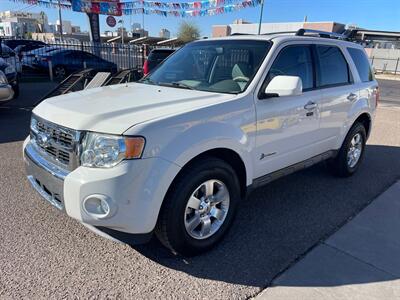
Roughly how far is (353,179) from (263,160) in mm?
2267

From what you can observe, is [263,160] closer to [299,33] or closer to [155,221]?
[155,221]

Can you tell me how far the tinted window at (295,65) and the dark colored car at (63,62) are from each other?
44.2ft

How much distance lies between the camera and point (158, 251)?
303 centimetres

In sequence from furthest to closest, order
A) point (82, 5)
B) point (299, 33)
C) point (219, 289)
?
point (82, 5), point (299, 33), point (219, 289)

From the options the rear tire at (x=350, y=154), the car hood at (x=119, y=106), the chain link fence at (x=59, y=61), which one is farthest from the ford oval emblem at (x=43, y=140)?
the chain link fence at (x=59, y=61)

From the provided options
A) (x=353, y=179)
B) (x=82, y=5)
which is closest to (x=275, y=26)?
(x=82, y=5)

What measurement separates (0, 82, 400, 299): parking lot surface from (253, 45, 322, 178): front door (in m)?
0.58

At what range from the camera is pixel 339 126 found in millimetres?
4492

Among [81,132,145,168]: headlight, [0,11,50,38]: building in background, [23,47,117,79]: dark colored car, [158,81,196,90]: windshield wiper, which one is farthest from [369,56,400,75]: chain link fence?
[0,11,50,38]: building in background

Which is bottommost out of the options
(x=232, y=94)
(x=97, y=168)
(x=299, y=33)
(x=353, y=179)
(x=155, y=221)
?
(x=353, y=179)

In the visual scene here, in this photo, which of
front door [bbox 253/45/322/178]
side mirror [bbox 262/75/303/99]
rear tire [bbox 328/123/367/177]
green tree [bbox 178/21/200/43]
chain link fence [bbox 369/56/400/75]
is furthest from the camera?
green tree [bbox 178/21/200/43]

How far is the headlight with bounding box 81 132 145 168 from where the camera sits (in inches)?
93.5

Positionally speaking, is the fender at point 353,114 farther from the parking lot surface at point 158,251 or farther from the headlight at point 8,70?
the headlight at point 8,70

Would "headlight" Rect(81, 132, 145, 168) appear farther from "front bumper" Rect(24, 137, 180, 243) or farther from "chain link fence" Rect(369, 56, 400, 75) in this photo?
"chain link fence" Rect(369, 56, 400, 75)
